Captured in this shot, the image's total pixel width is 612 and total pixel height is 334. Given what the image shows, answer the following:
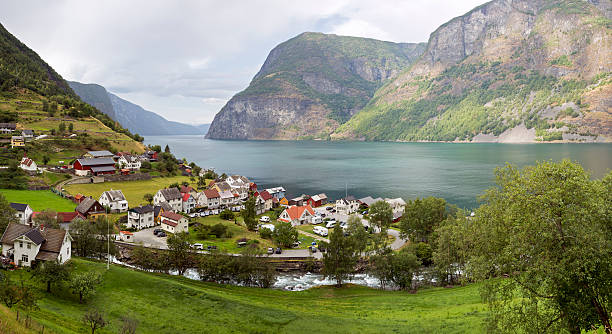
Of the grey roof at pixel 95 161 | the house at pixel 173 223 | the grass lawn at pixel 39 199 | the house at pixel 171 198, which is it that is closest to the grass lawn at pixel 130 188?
the house at pixel 171 198

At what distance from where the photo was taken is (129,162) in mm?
100750

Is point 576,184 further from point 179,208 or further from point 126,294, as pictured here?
point 179,208

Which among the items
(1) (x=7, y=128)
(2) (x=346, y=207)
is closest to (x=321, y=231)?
(2) (x=346, y=207)

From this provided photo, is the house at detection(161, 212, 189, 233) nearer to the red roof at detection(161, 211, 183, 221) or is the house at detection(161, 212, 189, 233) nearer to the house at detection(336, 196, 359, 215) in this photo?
the red roof at detection(161, 211, 183, 221)

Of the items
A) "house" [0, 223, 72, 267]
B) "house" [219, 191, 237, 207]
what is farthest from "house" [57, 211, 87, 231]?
"house" [219, 191, 237, 207]

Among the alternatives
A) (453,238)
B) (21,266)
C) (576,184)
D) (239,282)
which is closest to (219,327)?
(239,282)

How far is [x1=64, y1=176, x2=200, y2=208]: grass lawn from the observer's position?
238 feet

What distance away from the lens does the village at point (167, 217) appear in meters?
32.6

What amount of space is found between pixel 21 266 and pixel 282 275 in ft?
94.9

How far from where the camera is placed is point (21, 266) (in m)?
30.5

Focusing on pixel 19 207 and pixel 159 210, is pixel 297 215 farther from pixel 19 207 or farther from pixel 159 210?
pixel 19 207

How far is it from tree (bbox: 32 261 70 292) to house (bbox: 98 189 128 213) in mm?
39751

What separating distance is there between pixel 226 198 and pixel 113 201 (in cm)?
2384

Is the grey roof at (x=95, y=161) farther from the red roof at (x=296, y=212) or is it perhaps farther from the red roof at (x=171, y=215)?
the red roof at (x=296, y=212)
